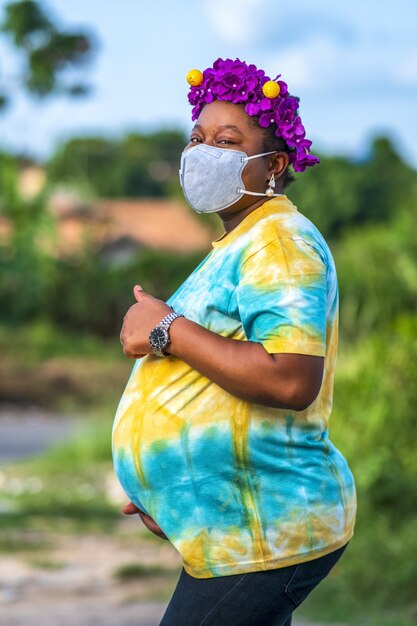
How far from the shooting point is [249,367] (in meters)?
2.35

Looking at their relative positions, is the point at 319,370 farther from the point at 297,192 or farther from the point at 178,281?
the point at 297,192

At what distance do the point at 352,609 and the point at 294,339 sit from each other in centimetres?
422

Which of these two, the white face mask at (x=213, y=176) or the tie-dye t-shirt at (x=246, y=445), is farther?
the white face mask at (x=213, y=176)

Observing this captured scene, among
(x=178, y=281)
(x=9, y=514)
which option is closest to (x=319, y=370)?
(x=9, y=514)

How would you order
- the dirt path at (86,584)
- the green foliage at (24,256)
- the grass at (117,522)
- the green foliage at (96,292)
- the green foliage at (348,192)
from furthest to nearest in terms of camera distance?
1. the green foliage at (348,192)
2. the green foliage at (96,292)
3. the green foliage at (24,256)
4. the dirt path at (86,584)
5. the grass at (117,522)

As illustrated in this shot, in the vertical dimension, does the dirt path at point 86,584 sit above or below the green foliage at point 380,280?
below

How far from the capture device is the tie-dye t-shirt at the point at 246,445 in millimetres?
2424

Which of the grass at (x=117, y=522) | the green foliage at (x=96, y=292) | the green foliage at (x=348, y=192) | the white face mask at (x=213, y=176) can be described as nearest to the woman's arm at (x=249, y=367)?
the white face mask at (x=213, y=176)

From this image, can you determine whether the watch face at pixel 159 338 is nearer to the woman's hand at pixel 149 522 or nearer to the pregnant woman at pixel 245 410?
the pregnant woman at pixel 245 410

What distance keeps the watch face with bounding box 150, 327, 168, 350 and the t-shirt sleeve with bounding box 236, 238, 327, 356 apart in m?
0.17

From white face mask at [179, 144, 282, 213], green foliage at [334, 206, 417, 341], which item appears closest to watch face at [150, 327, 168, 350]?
white face mask at [179, 144, 282, 213]

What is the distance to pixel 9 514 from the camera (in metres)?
9.88

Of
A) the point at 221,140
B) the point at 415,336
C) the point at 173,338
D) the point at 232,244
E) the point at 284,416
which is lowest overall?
the point at 415,336

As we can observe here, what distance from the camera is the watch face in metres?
2.48
